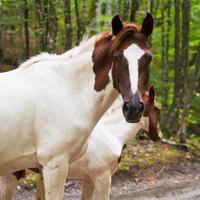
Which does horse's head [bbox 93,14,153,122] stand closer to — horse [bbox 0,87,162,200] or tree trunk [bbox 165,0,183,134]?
horse [bbox 0,87,162,200]

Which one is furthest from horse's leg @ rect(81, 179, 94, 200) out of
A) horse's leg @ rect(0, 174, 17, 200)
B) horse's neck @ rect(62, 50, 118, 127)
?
horse's neck @ rect(62, 50, 118, 127)

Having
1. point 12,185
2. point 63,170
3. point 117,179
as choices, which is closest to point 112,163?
point 12,185

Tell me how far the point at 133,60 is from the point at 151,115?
3693 mm

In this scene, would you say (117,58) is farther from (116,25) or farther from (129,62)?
(116,25)

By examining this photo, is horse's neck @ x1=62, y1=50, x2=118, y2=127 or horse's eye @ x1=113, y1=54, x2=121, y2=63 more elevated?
horse's eye @ x1=113, y1=54, x2=121, y2=63

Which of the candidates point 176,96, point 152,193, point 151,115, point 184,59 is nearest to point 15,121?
point 151,115

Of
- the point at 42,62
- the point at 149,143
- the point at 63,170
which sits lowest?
the point at 149,143

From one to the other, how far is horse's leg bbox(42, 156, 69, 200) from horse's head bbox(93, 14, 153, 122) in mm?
813

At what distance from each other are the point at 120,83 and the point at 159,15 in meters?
11.7

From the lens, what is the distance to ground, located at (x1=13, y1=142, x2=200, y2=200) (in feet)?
31.4

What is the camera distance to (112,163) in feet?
23.2

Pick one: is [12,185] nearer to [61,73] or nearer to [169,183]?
[61,73]

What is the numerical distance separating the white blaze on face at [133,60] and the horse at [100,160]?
2.08 m

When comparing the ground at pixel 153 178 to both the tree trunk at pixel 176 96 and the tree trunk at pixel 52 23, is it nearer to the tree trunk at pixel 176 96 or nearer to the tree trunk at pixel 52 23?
the tree trunk at pixel 176 96
